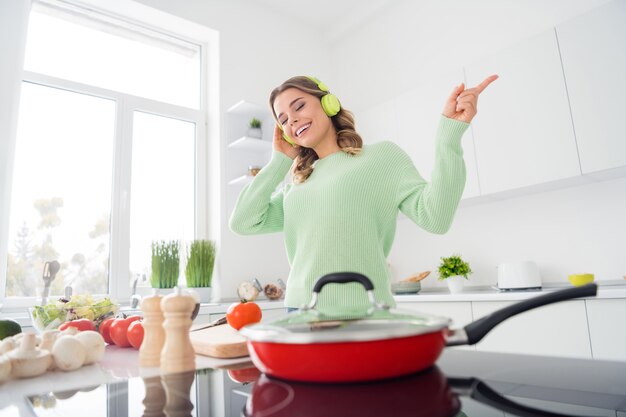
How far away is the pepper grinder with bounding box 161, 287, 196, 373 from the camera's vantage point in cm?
64

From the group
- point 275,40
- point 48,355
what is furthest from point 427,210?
point 275,40

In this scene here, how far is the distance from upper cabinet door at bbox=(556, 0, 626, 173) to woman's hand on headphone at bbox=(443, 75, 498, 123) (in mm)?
1482

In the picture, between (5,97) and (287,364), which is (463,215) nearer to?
(287,364)

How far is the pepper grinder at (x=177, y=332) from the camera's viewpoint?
64 centimetres

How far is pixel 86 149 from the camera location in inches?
112

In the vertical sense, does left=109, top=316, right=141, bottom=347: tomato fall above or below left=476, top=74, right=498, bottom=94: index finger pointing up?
below

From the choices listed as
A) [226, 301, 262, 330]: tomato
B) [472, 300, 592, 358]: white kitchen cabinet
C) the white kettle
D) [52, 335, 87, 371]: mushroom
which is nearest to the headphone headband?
[226, 301, 262, 330]: tomato

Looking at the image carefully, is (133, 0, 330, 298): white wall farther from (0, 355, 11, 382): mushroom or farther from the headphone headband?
(0, 355, 11, 382): mushroom

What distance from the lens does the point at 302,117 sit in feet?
4.02

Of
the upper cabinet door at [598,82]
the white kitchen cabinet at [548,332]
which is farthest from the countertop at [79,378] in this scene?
the upper cabinet door at [598,82]

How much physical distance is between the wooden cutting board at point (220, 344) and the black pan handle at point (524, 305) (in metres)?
0.43

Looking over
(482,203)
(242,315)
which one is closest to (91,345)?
(242,315)

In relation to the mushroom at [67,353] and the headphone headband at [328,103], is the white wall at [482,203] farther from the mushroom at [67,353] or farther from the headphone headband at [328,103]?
the mushroom at [67,353]

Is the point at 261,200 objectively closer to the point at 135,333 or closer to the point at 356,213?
the point at 356,213
